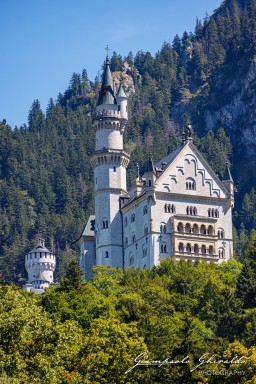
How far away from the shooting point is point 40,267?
180125 millimetres

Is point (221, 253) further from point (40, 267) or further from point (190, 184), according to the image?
point (40, 267)

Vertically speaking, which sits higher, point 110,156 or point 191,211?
point 110,156

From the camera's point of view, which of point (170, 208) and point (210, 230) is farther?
point (210, 230)

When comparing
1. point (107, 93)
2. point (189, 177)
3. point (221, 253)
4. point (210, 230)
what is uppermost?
point (107, 93)

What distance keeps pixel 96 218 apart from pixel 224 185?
1345 centimetres

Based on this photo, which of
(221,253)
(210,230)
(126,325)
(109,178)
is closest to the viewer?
(126,325)

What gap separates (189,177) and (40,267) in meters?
46.7

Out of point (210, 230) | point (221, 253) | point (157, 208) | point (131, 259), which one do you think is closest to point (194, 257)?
point (210, 230)

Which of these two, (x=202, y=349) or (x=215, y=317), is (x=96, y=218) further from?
(x=202, y=349)

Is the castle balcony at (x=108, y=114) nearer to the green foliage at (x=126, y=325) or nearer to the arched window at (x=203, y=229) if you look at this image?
the arched window at (x=203, y=229)

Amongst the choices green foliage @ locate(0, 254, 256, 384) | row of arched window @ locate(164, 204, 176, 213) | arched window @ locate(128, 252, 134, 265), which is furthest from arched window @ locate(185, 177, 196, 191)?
green foliage @ locate(0, 254, 256, 384)

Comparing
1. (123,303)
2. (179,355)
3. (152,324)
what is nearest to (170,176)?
(123,303)

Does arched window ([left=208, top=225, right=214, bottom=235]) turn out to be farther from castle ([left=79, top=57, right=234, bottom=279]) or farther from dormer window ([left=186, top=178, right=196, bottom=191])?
dormer window ([left=186, top=178, right=196, bottom=191])

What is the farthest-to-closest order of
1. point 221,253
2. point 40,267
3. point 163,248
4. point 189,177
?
1. point 40,267
2. point 189,177
3. point 221,253
4. point 163,248
